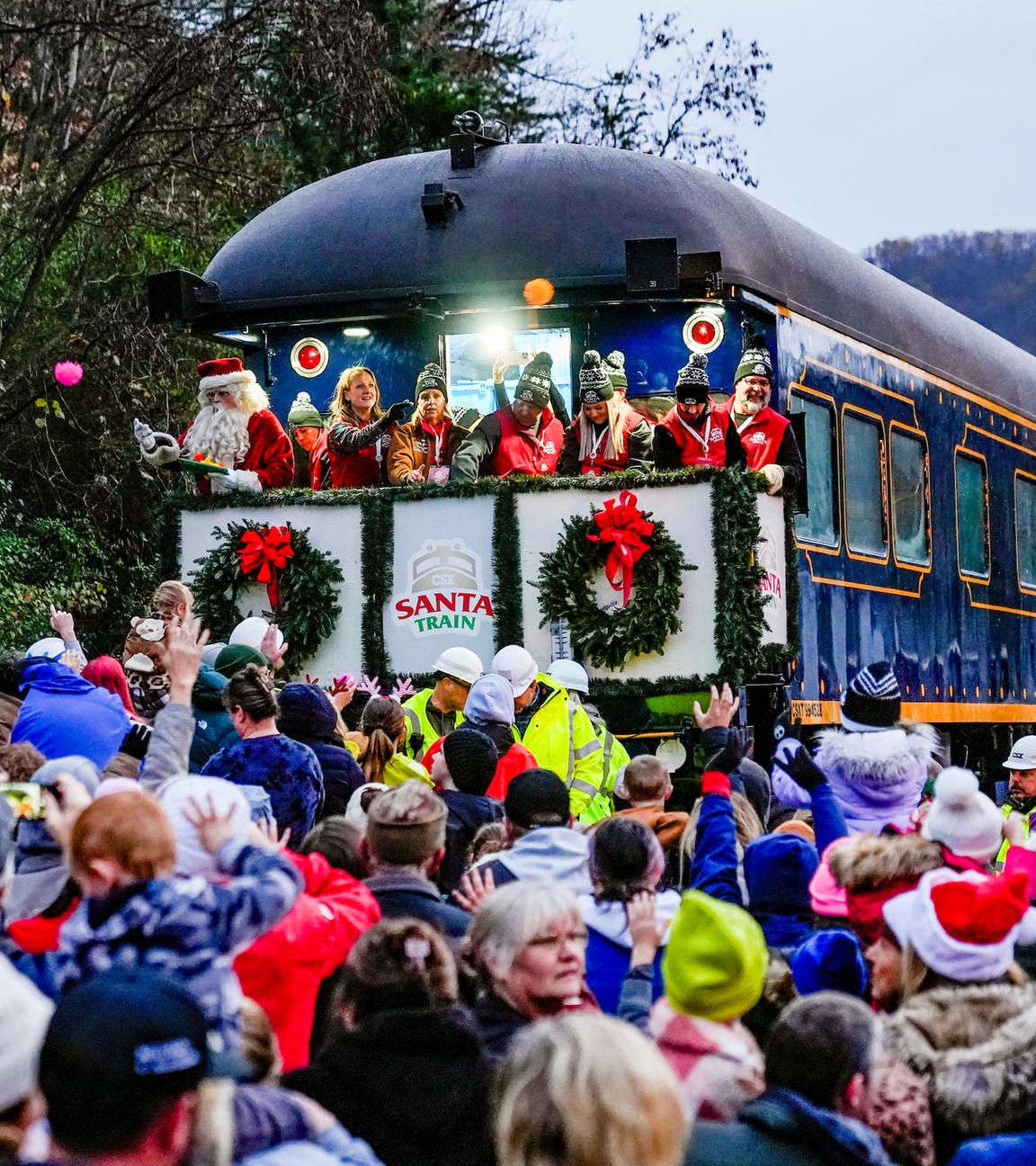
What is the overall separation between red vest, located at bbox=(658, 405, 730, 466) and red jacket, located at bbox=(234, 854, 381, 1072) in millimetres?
5365

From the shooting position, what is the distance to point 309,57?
58.6 ft

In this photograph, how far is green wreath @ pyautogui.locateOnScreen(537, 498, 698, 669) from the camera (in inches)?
355

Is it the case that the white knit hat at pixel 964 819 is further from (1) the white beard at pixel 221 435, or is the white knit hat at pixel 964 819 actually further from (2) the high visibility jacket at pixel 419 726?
(1) the white beard at pixel 221 435

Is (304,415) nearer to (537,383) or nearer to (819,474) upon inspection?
(537,383)

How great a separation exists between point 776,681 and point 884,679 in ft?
11.6

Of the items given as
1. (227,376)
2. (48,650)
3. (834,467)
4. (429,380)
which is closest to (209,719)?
(48,650)

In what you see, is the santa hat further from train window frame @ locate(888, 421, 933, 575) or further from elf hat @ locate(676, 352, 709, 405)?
train window frame @ locate(888, 421, 933, 575)

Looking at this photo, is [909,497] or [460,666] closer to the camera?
[460,666]

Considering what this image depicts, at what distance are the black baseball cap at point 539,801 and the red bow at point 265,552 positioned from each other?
4.24 metres

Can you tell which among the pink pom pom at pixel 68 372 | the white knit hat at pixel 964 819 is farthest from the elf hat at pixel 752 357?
the pink pom pom at pixel 68 372

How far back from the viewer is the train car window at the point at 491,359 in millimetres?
10477

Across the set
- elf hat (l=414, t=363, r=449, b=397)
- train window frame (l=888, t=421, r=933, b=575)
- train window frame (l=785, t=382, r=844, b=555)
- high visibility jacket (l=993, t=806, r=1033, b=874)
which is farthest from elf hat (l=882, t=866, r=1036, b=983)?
train window frame (l=888, t=421, r=933, b=575)

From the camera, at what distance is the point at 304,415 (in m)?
10.8

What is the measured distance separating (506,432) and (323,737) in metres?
3.60
